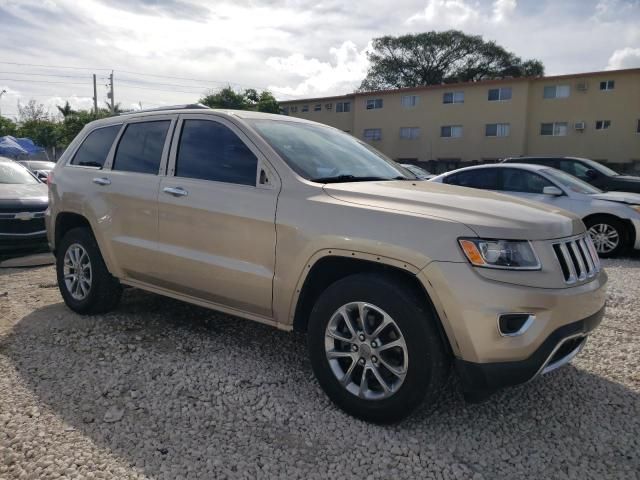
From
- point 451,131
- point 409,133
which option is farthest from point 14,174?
point 409,133

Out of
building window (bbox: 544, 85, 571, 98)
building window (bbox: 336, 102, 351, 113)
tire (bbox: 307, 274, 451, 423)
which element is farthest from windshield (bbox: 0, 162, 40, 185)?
building window (bbox: 336, 102, 351, 113)

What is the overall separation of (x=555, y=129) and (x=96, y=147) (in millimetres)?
30624

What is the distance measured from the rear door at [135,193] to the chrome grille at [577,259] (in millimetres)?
2799

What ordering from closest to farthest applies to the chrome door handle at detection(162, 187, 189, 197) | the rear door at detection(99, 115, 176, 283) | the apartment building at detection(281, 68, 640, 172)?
1. the chrome door handle at detection(162, 187, 189, 197)
2. the rear door at detection(99, 115, 176, 283)
3. the apartment building at detection(281, 68, 640, 172)

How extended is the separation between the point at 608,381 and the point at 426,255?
196cm

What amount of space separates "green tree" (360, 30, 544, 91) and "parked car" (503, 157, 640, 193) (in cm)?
4164

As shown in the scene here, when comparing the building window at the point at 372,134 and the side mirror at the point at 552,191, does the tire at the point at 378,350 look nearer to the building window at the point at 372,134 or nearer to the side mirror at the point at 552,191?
the side mirror at the point at 552,191

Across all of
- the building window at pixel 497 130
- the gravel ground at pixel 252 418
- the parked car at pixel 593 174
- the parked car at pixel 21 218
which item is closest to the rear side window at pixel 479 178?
the parked car at pixel 593 174

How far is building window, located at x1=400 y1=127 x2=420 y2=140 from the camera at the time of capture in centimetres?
3450

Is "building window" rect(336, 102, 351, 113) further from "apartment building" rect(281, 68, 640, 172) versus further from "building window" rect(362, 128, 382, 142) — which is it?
"building window" rect(362, 128, 382, 142)

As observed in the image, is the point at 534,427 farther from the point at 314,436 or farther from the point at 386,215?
the point at 386,215

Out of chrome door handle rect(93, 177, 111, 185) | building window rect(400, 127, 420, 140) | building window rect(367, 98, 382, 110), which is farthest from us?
building window rect(367, 98, 382, 110)

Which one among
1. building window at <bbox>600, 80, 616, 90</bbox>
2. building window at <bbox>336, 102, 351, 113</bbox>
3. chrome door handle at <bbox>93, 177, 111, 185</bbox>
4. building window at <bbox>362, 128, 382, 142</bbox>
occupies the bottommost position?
chrome door handle at <bbox>93, 177, 111, 185</bbox>

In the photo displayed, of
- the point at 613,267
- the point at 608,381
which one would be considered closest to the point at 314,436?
the point at 608,381
